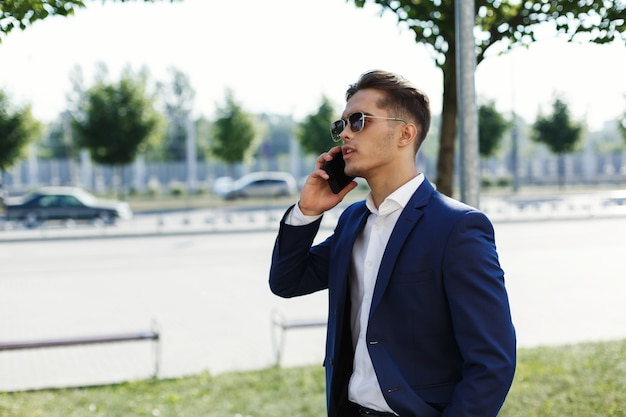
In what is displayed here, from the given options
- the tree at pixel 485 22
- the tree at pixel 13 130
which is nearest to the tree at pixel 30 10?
the tree at pixel 485 22

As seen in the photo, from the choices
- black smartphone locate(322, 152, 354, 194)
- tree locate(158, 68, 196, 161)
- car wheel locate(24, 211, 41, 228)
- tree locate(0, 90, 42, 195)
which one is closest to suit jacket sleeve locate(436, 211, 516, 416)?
black smartphone locate(322, 152, 354, 194)

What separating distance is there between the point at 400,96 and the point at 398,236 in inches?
18.3

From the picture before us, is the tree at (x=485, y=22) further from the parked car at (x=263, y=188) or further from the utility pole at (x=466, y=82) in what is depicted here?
the parked car at (x=263, y=188)

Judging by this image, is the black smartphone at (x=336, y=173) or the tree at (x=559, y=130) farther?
the tree at (x=559, y=130)

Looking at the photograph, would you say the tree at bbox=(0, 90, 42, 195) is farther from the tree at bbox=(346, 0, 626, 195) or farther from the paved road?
the tree at bbox=(346, 0, 626, 195)

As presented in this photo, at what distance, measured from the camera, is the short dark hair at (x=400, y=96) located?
2.27 metres

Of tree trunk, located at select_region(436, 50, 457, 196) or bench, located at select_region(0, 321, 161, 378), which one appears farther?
bench, located at select_region(0, 321, 161, 378)

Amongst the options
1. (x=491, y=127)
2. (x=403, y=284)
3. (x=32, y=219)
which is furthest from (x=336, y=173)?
(x=491, y=127)

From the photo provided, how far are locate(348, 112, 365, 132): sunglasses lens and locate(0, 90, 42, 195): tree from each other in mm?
34180

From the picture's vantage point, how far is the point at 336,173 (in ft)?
8.09

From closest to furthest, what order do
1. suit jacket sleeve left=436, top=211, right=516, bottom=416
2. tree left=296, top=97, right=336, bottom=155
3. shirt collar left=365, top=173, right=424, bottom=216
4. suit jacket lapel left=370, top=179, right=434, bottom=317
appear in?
suit jacket sleeve left=436, top=211, right=516, bottom=416 → suit jacket lapel left=370, top=179, right=434, bottom=317 → shirt collar left=365, top=173, right=424, bottom=216 → tree left=296, top=97, right=336, bottom=155

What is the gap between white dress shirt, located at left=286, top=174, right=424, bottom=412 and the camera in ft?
7.27

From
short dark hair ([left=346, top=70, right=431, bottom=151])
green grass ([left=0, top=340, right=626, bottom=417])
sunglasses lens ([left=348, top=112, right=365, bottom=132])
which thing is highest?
short dark hair ([left=346, top=70, right=431, bottom=151])

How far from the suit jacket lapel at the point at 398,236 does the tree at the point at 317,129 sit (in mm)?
36561
